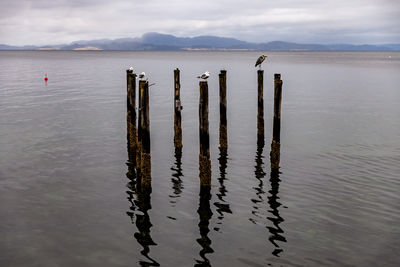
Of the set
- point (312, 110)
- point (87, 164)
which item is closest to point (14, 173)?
point (87, 164)

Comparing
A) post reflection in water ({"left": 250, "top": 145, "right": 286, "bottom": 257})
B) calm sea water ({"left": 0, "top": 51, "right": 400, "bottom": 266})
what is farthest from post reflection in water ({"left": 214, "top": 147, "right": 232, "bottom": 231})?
post reflection in water ({"left": 250, "top": 145, "right": 286, "bottom": 257})

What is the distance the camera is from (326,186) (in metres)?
18.0

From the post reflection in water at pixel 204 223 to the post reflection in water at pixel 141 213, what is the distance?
4.46 feet

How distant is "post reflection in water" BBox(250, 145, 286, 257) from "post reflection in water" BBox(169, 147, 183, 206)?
3131mm

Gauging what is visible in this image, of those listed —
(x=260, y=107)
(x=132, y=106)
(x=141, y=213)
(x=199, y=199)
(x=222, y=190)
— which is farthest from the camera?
(x=260, y=107)

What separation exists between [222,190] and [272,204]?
242cm

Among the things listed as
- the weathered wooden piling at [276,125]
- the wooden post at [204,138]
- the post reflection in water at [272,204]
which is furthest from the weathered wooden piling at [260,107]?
the wooden post at [204,138]

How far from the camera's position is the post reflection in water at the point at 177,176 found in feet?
56.0

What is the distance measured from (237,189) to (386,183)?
6.38 meters

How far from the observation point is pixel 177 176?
19578 millimetres

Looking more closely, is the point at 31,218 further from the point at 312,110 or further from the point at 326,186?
the point at 312,110

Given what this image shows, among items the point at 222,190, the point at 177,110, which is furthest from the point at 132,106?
the point at 222,190

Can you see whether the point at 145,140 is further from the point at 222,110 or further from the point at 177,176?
the point at 222,110

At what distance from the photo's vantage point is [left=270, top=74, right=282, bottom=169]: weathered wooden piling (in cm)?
1833
